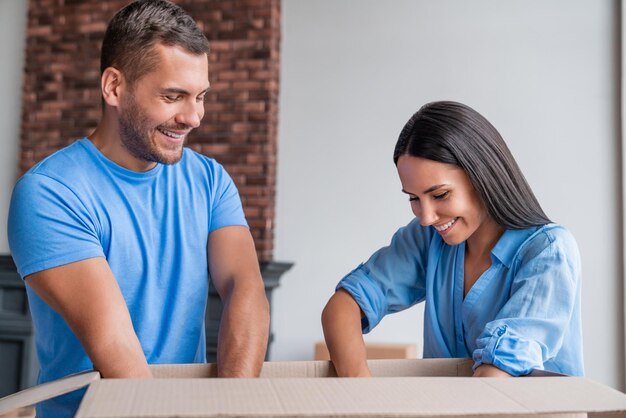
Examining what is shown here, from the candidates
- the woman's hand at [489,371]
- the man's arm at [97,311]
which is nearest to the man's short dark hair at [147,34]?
the man's arm at [97,311]

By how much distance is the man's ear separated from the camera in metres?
1.42

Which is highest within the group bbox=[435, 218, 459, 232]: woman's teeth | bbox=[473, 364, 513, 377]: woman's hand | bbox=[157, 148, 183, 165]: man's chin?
bbox=[157, 148, 183, 165]: man's chin

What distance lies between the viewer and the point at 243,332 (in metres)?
1.32

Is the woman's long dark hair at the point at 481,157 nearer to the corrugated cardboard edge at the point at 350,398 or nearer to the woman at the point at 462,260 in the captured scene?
the woman at the point at 462,260

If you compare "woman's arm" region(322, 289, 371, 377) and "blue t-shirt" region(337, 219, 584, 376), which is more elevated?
"blue t-shirt" region(337, 219, 584, 376)

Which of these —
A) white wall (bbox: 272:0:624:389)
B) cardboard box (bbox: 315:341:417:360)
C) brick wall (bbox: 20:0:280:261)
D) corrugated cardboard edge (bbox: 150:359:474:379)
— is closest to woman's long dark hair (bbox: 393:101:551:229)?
corrugated cardboard edge (bbox: 150:359:474:379)

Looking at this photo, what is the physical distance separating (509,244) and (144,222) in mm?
678

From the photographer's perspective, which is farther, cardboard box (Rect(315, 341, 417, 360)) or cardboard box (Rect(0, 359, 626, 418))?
cardboard box (Rect(315, 341, 417, 360))

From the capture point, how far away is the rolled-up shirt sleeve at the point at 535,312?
1.02 m

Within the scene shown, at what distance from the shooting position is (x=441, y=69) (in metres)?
4.28

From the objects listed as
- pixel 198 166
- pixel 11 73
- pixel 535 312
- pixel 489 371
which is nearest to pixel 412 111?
pixel 11 73

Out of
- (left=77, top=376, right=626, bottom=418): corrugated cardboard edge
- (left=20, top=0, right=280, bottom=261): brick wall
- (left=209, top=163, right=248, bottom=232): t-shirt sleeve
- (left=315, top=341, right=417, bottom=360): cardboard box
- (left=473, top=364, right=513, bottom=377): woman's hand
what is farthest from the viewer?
(left=20, top=0, right=280, bottom=261): brick wall

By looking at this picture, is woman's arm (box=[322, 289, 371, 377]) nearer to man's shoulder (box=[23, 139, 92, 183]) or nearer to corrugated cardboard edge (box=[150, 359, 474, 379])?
corrugated cardboard edge (box=[150, 359, 474, 379])

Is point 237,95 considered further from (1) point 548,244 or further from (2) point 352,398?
(2) point 352,398
